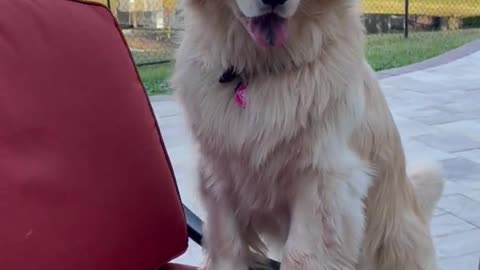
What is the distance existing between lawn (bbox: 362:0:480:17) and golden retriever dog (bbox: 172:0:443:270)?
8976 mm

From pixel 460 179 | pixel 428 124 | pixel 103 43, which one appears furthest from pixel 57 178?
pixel 428 124

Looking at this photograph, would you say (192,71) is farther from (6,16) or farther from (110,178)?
(6,16)

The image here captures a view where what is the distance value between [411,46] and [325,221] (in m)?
7.13

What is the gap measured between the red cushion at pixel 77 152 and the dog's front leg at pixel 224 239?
118 mm

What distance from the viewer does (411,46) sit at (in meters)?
8.80

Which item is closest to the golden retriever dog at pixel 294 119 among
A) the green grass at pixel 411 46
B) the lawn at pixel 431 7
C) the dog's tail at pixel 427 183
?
the dog's tail at pixel 427 183

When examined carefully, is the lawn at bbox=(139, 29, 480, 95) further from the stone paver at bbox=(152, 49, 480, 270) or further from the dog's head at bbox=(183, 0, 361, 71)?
the dog's head at bbox=(183, 0, 361, 71)

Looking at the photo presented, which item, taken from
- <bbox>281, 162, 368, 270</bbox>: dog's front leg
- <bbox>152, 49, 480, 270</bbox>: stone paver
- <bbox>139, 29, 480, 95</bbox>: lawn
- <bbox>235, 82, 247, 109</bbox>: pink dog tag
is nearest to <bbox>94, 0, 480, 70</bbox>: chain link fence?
<bbox>139, 29, 480, 95</bbox>: lawn

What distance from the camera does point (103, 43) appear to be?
6.44 ft

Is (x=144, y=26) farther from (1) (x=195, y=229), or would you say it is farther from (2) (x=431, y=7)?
(1) (x=195, y=229)

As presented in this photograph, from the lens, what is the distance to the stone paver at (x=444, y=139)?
3.38 meters

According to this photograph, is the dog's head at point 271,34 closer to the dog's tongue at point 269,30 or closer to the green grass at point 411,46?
the dog's tongue at point 269,30

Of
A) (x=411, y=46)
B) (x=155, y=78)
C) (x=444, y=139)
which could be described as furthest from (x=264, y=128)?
(x=411, y=46)

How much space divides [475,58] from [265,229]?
6.04 meters
